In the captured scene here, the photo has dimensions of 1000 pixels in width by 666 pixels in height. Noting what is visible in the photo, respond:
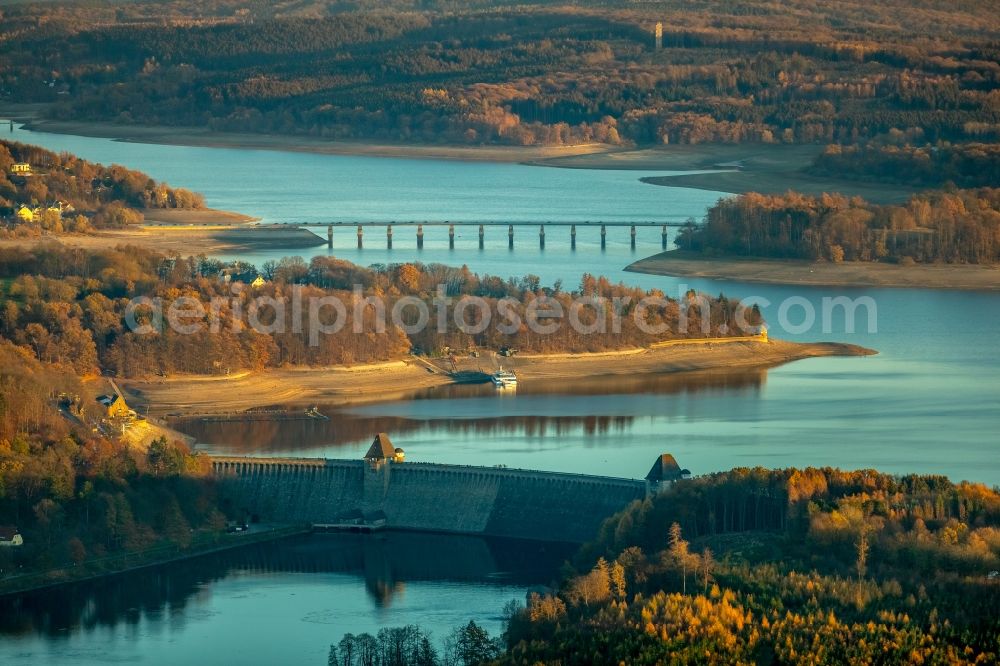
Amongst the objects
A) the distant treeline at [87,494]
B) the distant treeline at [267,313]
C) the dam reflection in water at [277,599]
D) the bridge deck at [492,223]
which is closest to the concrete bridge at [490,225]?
the bridge deck at [492,223]

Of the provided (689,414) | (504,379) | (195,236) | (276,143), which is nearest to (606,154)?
(276,143)

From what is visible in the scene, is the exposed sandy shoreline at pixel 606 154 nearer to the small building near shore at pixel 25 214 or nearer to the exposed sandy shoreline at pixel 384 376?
the small building near shore at pixel 25 214

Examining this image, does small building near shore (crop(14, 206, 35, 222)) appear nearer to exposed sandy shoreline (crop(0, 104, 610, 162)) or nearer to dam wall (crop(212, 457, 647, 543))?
dam wall (crop(212, 457, 647, 543))

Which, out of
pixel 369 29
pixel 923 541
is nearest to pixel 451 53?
pixel 369 29

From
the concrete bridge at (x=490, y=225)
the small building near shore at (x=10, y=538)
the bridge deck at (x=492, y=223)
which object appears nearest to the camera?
the small building near shore at (x=10, y=538)

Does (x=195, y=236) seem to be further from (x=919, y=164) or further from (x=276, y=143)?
(x=276, y=143)

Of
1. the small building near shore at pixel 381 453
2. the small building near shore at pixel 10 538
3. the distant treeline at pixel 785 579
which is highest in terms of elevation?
the distant treeline at pixel 785 579

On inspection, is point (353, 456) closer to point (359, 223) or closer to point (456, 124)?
point (359, 223)
